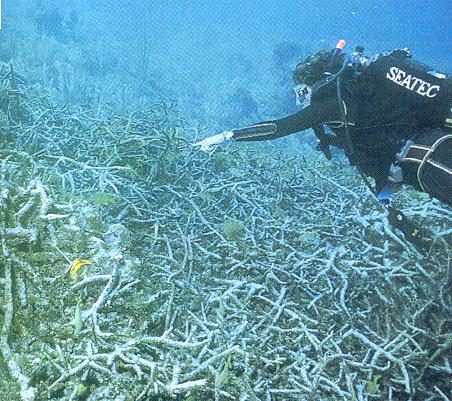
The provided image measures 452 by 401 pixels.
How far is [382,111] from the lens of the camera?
10.2 ft

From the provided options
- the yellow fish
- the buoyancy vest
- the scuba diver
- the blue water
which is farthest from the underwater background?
the blue water

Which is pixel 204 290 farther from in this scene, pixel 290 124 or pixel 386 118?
pixel 386 118

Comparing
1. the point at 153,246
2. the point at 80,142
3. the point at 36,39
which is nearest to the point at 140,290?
the point at 153,246

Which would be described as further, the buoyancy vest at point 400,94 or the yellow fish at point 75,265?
the yellow fish at point 75,265

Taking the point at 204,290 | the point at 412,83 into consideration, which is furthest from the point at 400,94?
the point at 204,290

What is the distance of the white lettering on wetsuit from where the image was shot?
291 centimetres

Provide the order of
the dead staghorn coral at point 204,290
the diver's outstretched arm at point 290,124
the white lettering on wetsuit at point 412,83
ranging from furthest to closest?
the diver's outstretched arm at point 290,124 → the white lettering on wetsuit at point 412,83 → the dead staghorn coral at point 204,290

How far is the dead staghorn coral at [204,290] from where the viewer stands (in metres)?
2.65

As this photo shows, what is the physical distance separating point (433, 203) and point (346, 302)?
2.12 metres

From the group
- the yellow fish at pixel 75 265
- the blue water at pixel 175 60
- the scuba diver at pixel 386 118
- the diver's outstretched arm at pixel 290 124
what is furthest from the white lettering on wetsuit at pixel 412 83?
the blue water at pixel 175 60

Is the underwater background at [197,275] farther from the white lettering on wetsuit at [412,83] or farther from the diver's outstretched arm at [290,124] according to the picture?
the white lettering on wetsuit at [412,83]

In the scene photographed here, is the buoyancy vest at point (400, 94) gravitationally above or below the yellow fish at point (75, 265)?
above

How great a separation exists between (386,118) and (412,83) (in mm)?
309

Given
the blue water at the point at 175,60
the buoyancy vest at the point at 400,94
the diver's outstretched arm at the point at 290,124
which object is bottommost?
the blue water at the point at 175,60
